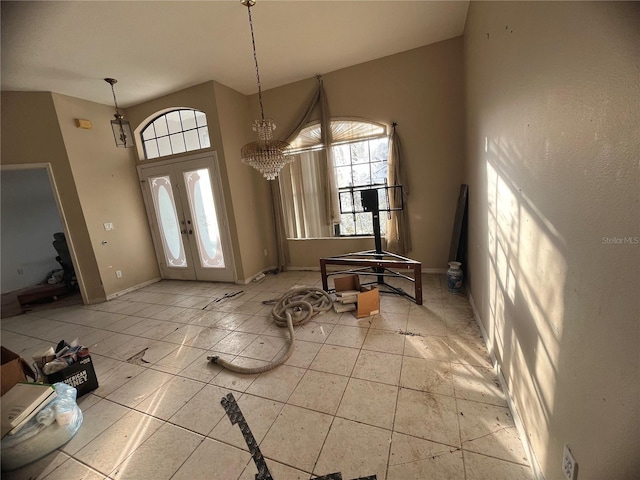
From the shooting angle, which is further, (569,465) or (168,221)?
(168,221)

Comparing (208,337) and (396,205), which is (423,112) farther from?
(208,337)

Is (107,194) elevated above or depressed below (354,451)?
above

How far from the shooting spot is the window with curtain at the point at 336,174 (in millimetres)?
3900

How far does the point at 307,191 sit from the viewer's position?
432 cm

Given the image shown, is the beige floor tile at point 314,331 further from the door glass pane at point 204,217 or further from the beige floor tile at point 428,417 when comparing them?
the door glass pane at point 204,217

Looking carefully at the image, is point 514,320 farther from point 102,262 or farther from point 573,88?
point 102,262

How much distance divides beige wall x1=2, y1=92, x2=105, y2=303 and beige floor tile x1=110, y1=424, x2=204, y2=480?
11.9 feet

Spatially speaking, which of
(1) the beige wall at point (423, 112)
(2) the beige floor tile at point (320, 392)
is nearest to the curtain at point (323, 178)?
(1) the beige wall at point (423, 112)

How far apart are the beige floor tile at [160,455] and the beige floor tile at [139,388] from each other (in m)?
0.47

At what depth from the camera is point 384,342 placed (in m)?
2.29

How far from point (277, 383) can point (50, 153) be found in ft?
15.5

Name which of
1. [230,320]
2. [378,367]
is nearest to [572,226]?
[378,367]

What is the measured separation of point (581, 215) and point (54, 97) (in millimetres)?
5838

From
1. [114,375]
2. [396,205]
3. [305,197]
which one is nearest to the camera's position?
[114,375]
